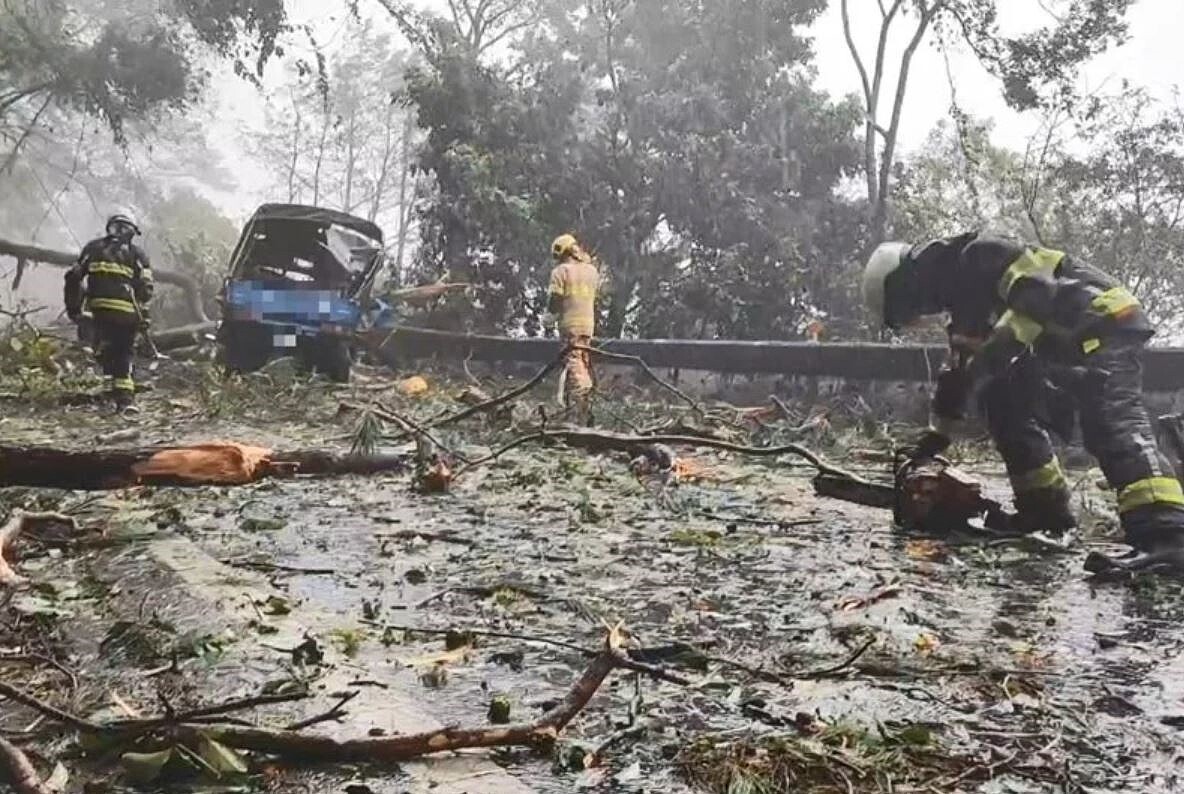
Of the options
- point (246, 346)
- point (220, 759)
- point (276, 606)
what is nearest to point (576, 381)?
point (246, 346)

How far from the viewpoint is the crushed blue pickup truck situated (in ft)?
37.7

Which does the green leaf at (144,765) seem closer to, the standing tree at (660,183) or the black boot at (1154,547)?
the black boot at (1154,547)

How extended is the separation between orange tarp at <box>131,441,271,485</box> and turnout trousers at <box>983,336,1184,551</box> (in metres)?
3.11

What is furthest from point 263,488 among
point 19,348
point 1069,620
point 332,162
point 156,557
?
point 332,162

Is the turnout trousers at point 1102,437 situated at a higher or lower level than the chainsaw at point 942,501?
higher

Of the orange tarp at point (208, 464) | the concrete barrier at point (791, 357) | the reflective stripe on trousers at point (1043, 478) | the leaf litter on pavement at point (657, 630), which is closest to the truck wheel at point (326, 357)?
the concrete barrier at point (791, 357)

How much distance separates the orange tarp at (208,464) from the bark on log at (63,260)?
22.5 feet

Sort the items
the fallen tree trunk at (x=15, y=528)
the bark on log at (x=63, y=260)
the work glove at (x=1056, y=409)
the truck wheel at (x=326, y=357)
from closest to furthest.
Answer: the fallen tree trunk at (x=15, y=528), the work glove at (x=1056, y=409), the truck wheel at (x=326, y=357), the bark on log at (x=63, y=260)

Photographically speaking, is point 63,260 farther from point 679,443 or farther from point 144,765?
point 144,765

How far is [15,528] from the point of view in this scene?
3.56m

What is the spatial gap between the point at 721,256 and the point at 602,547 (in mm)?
11541

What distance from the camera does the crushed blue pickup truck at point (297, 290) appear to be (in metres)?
11.5

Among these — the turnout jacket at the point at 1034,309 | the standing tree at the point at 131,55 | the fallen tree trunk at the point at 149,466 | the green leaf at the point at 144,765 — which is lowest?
the green leaf at the point at 144,765

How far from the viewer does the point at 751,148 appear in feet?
52.3
